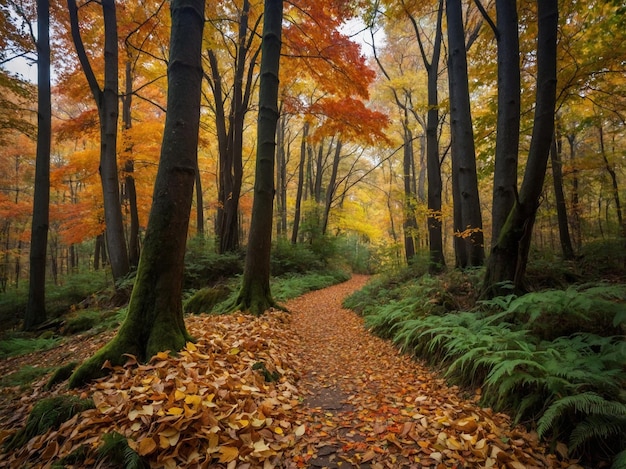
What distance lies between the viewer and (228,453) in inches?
80.7

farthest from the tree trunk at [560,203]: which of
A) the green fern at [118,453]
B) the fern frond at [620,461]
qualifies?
the green fern at [118,453]

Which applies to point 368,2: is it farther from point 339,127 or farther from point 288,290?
point 288,290

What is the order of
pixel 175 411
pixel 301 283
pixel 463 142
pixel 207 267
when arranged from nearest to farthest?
pixel 175 411 → pixel 463 142 → pixel 207 267 → pixel 301 283

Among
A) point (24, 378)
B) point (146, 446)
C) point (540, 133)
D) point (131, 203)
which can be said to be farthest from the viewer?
point (131, 203)

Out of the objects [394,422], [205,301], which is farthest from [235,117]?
[394,422]

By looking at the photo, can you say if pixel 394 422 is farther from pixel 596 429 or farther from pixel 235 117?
pixel 235 117

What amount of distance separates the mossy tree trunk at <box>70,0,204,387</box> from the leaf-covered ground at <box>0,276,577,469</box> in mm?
385

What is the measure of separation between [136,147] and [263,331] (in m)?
11.4

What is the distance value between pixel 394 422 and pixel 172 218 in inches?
127

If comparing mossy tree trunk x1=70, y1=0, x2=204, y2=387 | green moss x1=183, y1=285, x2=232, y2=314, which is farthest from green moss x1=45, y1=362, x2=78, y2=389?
green moss x1=183, y1=285, x2=232, y2=314

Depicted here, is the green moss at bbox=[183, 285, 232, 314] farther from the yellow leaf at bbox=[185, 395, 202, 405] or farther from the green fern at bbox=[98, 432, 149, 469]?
the green fern at bbox=[98, 432, 149, 469]

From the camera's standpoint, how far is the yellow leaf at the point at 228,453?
2020 millimetres

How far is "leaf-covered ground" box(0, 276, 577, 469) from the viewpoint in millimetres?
2109

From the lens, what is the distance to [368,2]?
7.39m
